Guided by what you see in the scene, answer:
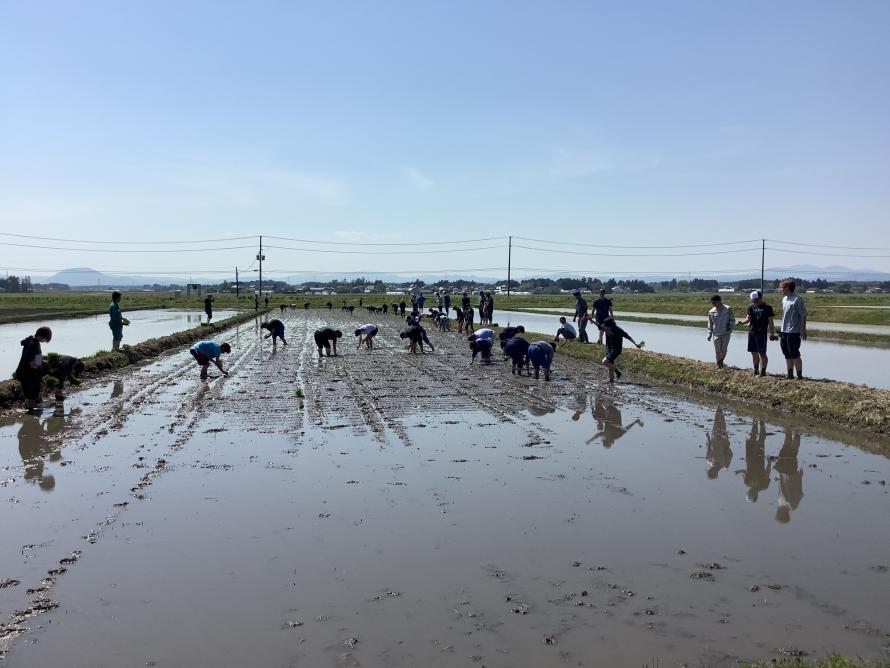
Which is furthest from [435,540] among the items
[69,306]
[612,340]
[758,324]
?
[69,306]

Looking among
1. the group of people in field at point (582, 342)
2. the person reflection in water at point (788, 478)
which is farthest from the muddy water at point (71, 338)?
the person reflection in water at point (788, 478)

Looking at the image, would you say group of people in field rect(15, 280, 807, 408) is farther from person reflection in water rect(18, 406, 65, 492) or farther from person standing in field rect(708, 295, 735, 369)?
person reflection in water rect(18, 406, 65, 492)

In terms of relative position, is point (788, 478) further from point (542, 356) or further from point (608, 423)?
point (542, 356)

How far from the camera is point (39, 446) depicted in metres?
9.62

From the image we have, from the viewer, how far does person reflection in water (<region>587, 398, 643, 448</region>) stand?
1015 cm

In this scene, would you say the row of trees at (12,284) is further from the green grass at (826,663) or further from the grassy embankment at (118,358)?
the green grass at (826,663)

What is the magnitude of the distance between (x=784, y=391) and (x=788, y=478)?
4.90 m

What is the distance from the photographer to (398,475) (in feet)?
26.5

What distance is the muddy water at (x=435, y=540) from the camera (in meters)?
4.43

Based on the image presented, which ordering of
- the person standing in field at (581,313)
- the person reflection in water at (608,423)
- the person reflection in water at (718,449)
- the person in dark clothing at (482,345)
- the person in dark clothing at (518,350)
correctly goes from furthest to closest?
the person standing in field at (581,313)
the person in dark clothing at (482,345)
the person in dark clothing at (518,350)
the person reflection in water at (608,423)
the person reflection in water at (718,449)

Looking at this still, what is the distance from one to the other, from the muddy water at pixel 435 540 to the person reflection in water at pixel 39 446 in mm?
50

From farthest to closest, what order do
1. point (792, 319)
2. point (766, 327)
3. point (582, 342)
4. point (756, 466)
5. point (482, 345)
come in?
point (582, 342), point (482, 345), point (766, 327), point (792, 319), point (756, 466)

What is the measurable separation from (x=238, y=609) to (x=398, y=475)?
337 cm

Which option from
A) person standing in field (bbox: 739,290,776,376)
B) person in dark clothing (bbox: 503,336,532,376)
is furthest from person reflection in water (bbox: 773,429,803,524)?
person in dark clothing (bbox: 503,336,532,376)
